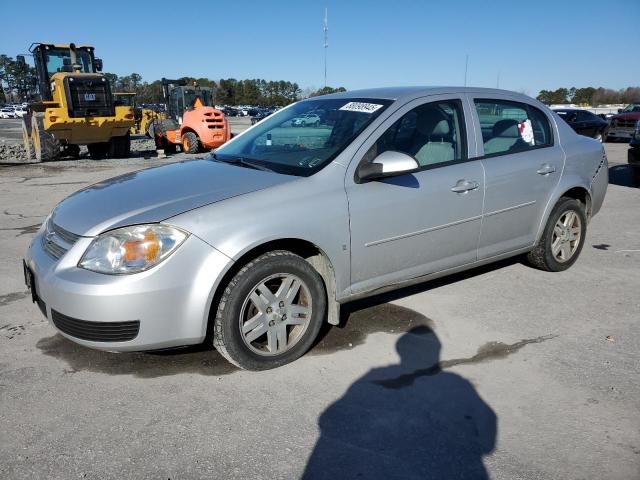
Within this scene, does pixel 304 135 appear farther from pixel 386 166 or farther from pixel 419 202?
pixel 419 202

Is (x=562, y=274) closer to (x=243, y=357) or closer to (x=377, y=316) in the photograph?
(x=377, y=316)

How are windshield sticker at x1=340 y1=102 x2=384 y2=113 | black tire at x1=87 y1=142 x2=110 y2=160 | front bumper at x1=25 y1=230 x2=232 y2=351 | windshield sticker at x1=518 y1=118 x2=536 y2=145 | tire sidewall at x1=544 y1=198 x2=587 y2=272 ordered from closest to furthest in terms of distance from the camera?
1. front bumper at x1=25 y1=230 x2=232 y2=351
2. windshield sticker at x1=340 y1=102 x2=384 y2=113
3. windshield sticker at x1=518 y1=118 x2=536 y2=145
4. tire sidewall at x1=544 y1=198 x2=587 y2=272
5. black tire at x1=87 y1=142 x2=110 y2=160

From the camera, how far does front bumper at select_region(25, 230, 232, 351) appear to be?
2.77 meters

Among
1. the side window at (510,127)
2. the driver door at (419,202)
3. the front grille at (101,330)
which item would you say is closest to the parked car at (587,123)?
the side window at (510,127)

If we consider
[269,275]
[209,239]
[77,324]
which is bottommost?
[77,324]

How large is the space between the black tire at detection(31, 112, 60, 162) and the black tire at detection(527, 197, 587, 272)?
14.0 meters

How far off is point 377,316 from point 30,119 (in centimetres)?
1526

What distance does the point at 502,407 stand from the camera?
2846 mm

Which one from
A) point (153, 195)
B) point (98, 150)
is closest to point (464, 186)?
point (153, 195)

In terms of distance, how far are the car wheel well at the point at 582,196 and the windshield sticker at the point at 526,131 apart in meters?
0.66

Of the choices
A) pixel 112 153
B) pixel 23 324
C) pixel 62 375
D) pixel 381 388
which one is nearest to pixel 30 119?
pixel 112 153

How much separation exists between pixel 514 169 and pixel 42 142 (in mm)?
14250

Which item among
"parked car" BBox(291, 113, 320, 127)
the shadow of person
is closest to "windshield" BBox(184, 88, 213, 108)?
"parked car" BBox(291, 113, 320, 127)

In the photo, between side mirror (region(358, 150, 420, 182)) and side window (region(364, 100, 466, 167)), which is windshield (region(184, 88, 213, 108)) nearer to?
side window (region(364, 100, 466, 167))
